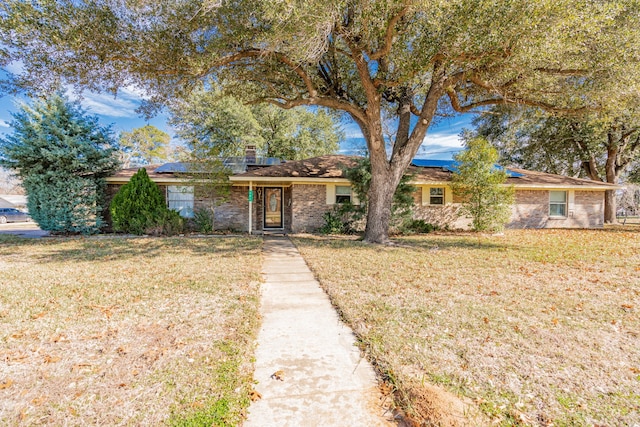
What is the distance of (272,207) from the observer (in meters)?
14.8

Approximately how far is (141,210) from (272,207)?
550cm

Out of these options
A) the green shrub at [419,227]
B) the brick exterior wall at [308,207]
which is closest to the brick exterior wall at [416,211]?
the brick exterior wall at [308,207]

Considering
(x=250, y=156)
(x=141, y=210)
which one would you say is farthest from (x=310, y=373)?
A: (x=250, y=156)

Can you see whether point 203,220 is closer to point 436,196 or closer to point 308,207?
point 308,207

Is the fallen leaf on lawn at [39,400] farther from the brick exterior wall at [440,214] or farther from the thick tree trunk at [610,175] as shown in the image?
the thick tree trunk at [610,175]

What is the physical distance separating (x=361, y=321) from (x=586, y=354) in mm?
2147

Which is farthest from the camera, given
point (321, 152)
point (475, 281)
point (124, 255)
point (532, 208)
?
point (321, 152)

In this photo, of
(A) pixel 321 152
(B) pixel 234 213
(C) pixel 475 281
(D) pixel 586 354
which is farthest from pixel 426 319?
(A) pixel 321 152

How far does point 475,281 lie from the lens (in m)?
5.42

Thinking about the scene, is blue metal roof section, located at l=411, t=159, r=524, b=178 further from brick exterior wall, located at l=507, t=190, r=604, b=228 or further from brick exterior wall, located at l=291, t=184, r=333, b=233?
brick exterior wall, located at l=291, t=184, r=333, b=233

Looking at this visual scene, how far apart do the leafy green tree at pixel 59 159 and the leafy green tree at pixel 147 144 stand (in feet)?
70.9

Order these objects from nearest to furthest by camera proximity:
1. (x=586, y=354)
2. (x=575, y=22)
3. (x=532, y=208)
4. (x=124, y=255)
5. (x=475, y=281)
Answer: (x=586, y=354) < (x=475, y=281) < (x=575, y=22) < (x=124, y=255) < (x=532, y=208)

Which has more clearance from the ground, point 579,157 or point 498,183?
point 579,157

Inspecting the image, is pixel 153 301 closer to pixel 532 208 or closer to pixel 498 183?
pixel 498 183
